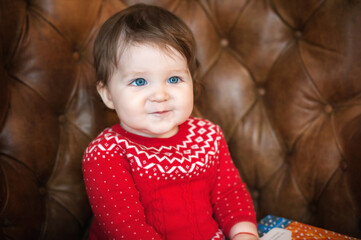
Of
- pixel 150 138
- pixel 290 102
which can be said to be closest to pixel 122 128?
pixel 150 138

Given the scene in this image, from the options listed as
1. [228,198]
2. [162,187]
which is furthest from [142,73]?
[228,198]

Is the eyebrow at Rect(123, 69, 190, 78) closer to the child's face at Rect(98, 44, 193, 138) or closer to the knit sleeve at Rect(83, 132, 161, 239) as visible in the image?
the child's face at Rect(98, 44, 193, 138)

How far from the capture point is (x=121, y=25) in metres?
0.98

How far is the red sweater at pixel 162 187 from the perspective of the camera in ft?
3.02

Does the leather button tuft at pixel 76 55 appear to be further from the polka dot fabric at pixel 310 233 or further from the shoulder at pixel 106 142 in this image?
the polka dot fabric at pixel 310 233

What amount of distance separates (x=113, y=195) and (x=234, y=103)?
65 centimetres

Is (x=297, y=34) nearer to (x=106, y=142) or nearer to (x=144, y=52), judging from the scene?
(x=144, y=52)

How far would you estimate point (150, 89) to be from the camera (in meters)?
0.97

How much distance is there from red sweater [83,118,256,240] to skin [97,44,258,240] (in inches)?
3.0

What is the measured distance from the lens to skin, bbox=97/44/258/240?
95 centimetres

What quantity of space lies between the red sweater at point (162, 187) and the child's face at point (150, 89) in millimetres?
78

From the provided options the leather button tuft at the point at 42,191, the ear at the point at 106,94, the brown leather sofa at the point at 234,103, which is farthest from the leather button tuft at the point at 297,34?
the leather button tuft at the point at 42,191

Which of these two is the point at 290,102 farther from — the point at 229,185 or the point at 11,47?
the point at 11,47

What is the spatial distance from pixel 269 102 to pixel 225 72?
207 millimetres
